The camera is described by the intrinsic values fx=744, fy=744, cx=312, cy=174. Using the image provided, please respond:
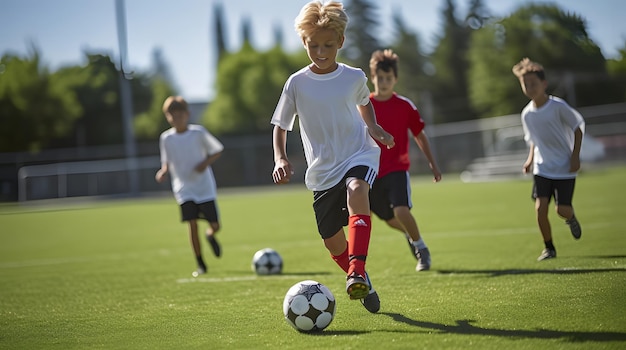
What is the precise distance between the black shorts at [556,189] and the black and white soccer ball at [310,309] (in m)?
3.66

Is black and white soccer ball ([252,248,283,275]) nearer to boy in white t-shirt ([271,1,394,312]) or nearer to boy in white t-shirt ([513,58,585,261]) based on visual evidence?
boy in white t-shirt ([271,1,394,312])

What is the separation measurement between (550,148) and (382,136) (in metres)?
3.16

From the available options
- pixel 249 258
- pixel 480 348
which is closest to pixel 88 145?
pixel 249 258

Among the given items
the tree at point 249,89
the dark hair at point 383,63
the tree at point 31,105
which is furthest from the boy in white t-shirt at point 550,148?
the tree at point 249,89

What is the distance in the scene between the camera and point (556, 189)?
7.54 metres

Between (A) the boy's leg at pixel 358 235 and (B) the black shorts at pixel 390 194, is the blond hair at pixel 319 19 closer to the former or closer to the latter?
(A) the boy's leg at pixel 358 235

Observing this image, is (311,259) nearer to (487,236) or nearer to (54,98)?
(487,236)

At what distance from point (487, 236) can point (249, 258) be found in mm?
3237

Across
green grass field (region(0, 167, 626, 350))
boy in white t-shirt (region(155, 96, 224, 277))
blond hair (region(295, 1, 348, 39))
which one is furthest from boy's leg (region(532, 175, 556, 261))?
boy in white t-shirt (region(155, 96, 224, 277))

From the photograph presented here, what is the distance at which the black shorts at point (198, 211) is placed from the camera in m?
9.01

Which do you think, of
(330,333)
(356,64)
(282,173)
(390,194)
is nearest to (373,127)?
(282,173)

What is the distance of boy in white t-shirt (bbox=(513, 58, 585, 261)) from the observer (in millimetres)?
7441

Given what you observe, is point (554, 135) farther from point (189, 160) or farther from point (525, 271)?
point (189, 160)

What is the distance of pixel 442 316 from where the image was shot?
4844mm
